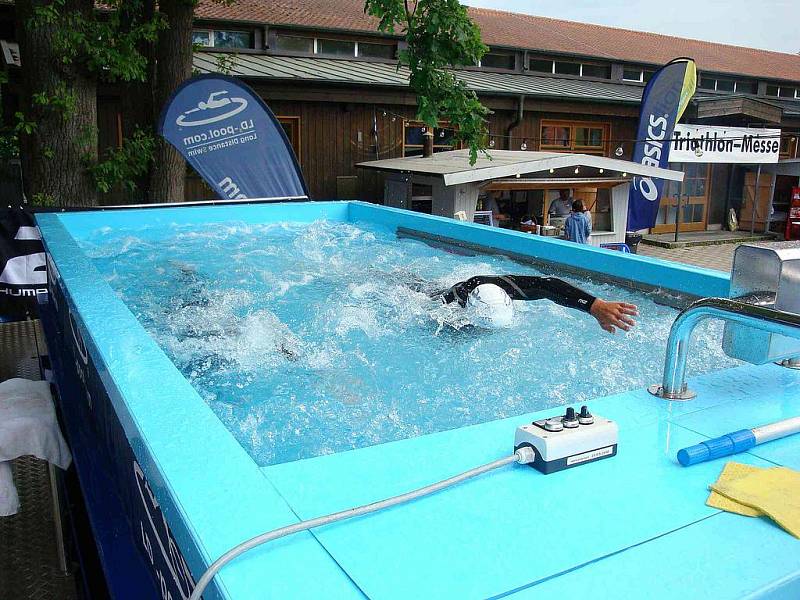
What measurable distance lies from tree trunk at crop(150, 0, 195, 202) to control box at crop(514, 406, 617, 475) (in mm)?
7389

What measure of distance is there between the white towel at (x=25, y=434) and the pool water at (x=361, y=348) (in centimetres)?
60

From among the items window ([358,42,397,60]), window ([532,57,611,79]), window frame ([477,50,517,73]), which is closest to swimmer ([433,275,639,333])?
window ([358,42,397,60])

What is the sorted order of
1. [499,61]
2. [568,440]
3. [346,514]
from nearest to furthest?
[346,514] → [568,440] → [499,61]

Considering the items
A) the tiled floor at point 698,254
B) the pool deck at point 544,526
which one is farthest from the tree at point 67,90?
the tiled floor at point 698,254

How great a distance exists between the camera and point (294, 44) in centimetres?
1209

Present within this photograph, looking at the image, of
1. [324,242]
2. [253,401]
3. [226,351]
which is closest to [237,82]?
[324,242]

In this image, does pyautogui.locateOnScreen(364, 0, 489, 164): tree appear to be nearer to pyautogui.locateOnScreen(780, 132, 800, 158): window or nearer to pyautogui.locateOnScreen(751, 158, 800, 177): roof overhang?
pyautogui.locateOnScreen(751, 158, 800, 177): roof overhang

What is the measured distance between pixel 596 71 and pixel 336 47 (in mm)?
6730

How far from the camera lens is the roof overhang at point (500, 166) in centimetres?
927

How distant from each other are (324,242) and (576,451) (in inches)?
212

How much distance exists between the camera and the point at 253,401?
9.32ft

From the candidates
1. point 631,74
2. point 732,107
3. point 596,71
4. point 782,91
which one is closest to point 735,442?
point 732,107

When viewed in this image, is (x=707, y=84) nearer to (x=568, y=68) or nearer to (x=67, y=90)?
(x=568, y=68)

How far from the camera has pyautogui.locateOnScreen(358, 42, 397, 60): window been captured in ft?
42.4
